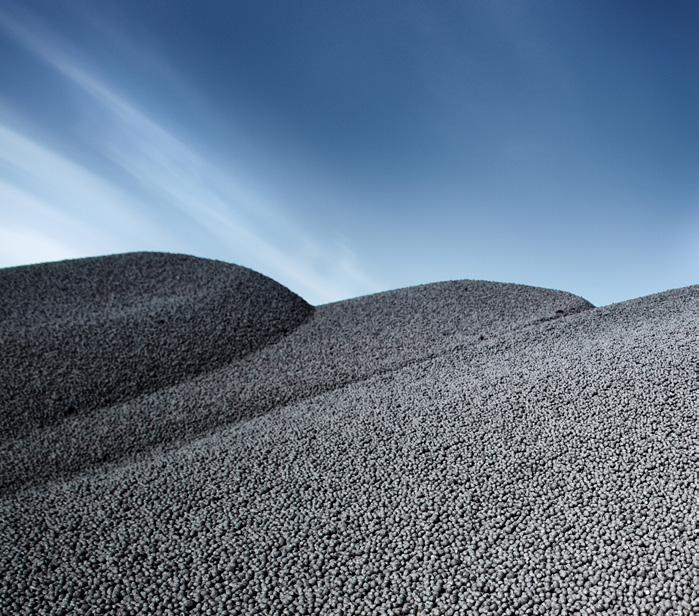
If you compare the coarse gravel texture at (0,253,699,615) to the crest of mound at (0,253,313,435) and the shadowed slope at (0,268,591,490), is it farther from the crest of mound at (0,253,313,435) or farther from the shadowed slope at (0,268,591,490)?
the crest of mound at (0,253,313,435)

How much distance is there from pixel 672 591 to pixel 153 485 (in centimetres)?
333

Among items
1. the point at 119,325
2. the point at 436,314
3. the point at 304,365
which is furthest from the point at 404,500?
the point at 119,325

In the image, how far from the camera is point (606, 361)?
5.25 meters

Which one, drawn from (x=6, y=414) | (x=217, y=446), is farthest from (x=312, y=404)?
(x=6, y=414)

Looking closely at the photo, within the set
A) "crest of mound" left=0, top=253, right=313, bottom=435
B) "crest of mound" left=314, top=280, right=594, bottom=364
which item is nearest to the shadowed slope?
"crest of mound" left=314, top=280, right=594, bottom=364

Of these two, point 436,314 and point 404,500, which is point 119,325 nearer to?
point 436,314

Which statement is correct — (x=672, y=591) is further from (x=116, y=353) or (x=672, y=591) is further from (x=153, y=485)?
(x=116, y=353)

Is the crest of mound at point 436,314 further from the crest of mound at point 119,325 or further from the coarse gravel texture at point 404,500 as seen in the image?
the coarse gravel texture at point 404,500

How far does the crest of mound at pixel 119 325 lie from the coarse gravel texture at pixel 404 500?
21.5 inches

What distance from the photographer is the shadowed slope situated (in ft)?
18.7

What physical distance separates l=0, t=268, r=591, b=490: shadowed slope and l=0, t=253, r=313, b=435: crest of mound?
283 mm

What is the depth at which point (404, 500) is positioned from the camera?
3.62 metres

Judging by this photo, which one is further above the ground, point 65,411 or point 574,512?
point 65,411

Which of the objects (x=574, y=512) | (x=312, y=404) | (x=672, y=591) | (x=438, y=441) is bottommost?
(x=672, y=591)
